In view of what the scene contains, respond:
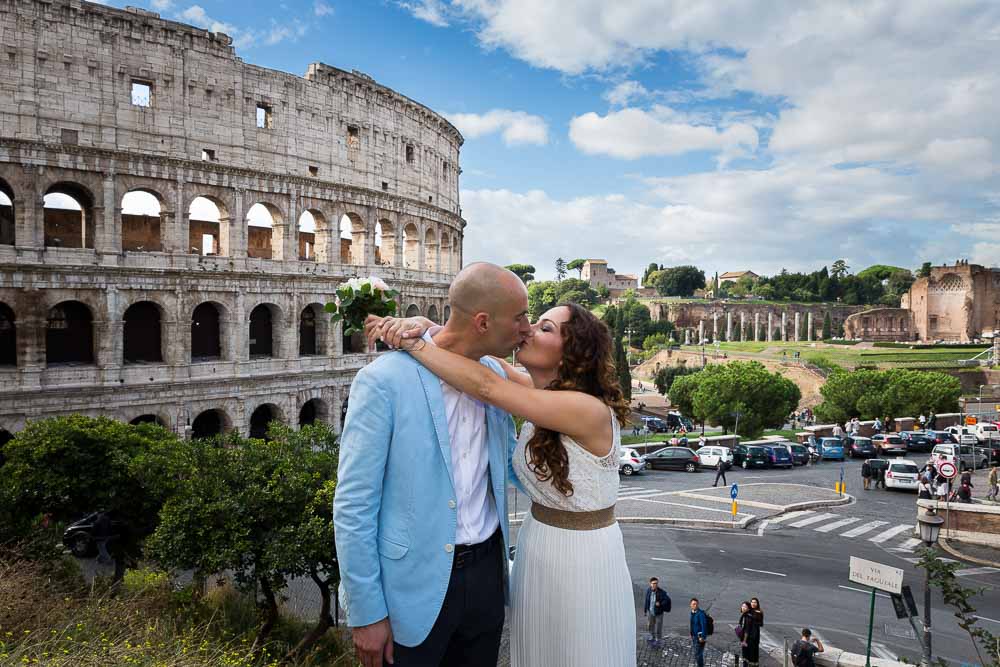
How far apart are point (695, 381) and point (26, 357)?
31.0 metres

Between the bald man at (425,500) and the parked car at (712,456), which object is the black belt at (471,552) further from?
the parked car at (712,456)

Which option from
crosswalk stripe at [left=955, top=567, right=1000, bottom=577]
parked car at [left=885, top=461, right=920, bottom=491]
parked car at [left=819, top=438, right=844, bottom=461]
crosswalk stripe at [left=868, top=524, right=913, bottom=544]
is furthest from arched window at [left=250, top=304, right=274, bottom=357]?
parked car at [left=819, top=438, right=844, bottom=461]

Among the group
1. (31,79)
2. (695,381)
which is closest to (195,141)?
(31,79)

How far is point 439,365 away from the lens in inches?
122

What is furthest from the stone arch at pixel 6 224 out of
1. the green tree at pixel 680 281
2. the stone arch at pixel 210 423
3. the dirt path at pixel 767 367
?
the green tree at pixel 680 281

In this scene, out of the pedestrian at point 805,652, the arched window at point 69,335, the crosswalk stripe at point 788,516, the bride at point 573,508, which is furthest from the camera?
the arched window at point 69,335

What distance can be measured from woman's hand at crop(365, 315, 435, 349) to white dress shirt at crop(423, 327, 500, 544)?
0.09 m

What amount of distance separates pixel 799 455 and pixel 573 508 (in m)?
26.7

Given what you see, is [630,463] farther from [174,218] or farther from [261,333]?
[174,218]

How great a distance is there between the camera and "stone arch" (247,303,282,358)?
23.8 m

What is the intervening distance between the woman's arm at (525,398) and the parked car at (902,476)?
76.6ft

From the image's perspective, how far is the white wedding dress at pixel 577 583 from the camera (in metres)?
3.35

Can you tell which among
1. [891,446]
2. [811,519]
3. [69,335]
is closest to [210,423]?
[69,335]

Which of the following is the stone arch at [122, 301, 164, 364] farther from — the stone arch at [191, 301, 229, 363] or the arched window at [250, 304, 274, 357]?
the arched window at [250, 304, 274, 357]
